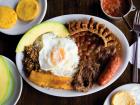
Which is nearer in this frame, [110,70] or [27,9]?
[110,70]

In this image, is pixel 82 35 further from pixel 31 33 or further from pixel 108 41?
pixel 31 33

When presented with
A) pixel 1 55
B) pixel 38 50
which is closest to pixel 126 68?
pixel 38 50

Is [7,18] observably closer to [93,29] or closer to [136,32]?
[93,29]

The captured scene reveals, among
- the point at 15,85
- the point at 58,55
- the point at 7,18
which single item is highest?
the point at 7,18

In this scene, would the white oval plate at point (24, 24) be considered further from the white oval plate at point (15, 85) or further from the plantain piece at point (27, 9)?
the white oval plate at point (15, 85)

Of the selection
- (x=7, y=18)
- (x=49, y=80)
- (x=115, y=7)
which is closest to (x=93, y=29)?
(x=115, y=7)

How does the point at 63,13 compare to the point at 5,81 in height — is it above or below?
above

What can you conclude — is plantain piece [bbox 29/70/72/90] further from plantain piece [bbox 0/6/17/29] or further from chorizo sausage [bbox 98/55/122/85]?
plantain piece [bbox 0/6/17/29]

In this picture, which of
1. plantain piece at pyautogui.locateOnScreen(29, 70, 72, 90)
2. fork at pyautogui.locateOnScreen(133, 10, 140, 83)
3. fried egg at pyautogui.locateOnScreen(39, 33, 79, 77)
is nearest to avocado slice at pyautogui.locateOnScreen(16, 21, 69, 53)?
fried egg at pyautogui.locateOnScreen(39, 33, 79, 77)
